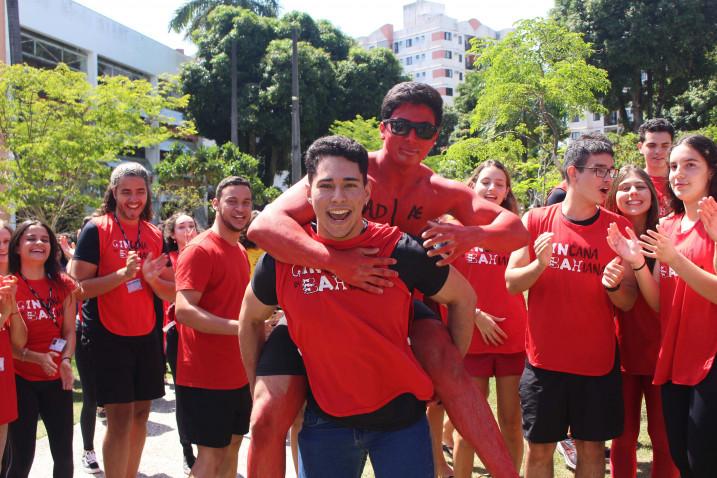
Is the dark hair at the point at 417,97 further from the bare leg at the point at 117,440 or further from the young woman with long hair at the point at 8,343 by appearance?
the bare leg at the point at 117,440

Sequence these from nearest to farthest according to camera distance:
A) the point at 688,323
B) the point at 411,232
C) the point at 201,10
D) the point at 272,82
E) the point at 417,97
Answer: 1. the point at 417,97
2. the point at 411,232
3. the point at 688,323
4. the point at 272,82
5. the point at 201,10

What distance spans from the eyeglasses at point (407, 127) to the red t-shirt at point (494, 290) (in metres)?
1.69

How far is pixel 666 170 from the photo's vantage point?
522cm

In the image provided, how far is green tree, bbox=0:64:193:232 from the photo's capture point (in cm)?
1448

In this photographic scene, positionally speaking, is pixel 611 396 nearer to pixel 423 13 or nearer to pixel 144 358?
pixel 144 358

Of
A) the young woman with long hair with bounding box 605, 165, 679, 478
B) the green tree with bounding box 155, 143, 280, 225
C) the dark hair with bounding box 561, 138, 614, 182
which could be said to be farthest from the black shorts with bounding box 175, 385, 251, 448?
the green tree with bounding box 155, 143, 280, 225

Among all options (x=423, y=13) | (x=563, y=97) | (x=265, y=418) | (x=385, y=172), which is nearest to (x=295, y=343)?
(x=265, y=418)

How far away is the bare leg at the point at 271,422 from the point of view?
2.71 meters

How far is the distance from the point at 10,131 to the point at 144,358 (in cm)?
1214

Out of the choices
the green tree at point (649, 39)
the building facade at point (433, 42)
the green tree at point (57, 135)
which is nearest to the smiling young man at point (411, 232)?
the green tree at point (57, 135)

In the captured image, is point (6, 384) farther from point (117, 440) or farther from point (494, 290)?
point (494, 290)

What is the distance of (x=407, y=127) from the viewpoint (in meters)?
3.20

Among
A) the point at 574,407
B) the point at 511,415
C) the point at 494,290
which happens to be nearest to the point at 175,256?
the point at 494,290

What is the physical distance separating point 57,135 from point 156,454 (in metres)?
11.2
